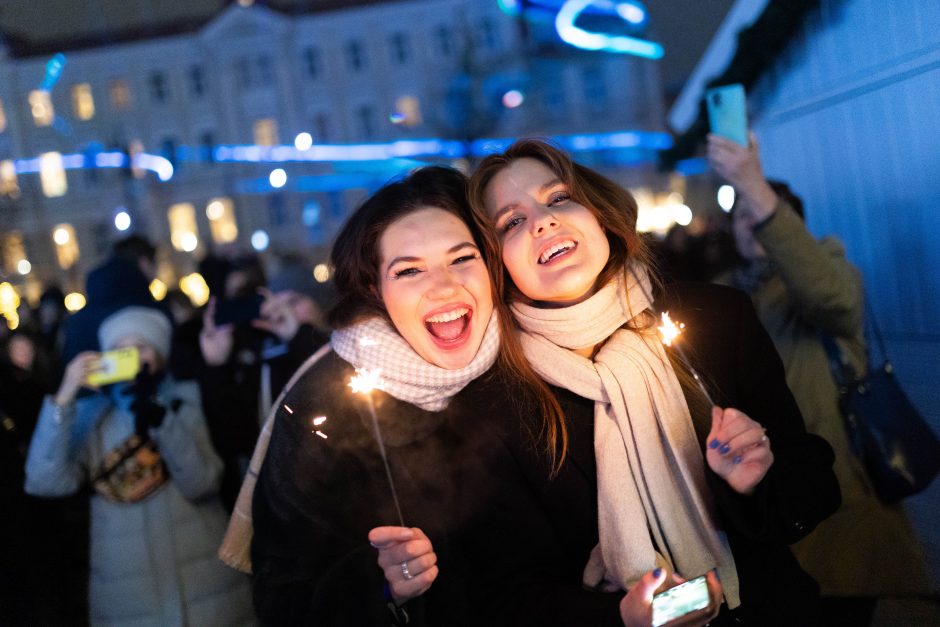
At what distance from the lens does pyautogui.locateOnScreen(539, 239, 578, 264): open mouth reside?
2045 millimetres

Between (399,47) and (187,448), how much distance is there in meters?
25.4

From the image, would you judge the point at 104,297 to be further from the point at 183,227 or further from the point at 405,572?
the point at 183,227

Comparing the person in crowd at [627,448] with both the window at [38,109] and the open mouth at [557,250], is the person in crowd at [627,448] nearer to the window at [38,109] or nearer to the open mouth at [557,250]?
the open mouth at [557,250]

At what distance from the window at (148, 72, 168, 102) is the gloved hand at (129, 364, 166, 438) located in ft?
88.7

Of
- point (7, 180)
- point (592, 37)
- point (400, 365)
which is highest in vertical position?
point (592, 37)

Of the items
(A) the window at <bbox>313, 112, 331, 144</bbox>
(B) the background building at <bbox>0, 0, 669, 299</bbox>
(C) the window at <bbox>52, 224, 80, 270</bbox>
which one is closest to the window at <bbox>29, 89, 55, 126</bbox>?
(B) the background building at <bbox>0, 0, 669, 299</bbox>

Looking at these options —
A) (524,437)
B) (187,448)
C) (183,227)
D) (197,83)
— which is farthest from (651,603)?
(183,227)

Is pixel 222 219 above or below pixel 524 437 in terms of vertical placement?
above

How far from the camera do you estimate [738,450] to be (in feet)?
5.75

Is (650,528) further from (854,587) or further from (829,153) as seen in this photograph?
(829,153)

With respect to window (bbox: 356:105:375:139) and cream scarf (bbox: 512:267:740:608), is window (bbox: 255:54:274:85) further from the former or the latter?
cream scarf (bbox: 512:267:740:608)

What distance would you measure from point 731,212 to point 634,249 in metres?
1.34

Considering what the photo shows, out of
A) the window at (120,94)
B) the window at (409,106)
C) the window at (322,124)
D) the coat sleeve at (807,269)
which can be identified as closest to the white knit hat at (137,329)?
the coat sleeve at (807,269)

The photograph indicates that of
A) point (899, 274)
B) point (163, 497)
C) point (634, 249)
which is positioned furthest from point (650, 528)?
point (163, 497)
